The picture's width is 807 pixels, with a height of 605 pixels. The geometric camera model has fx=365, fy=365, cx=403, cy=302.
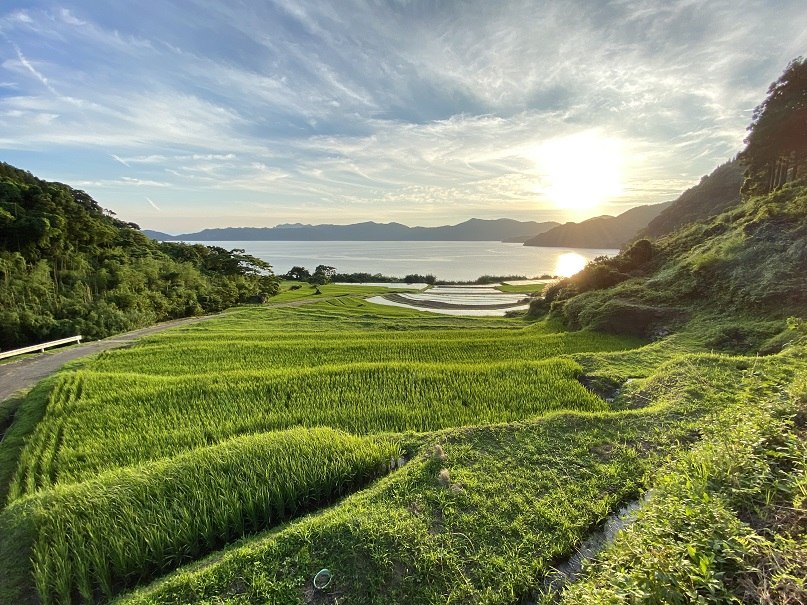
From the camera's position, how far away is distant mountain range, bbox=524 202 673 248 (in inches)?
4016

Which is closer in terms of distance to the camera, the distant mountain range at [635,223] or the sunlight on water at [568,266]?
the distant mountain range at [635,223]

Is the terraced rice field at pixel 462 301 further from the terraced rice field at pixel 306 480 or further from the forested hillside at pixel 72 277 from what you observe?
the terraced rice field at pixel 306 480

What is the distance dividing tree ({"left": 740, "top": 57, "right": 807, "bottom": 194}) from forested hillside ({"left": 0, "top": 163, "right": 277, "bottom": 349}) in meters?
37.5

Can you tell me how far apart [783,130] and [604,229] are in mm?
94307

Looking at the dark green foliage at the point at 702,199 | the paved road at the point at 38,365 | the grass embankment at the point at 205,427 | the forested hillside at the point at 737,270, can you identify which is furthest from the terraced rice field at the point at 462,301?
the paved road at the point at 38,365

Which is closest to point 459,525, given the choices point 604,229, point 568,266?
point 568,266

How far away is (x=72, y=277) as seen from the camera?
1912 cm

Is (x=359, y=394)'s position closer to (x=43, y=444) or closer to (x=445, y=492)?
(x=445, y=492)

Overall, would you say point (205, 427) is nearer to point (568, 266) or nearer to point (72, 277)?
point (72, 277)

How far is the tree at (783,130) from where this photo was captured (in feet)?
66.3

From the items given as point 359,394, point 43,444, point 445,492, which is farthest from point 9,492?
point 445,492

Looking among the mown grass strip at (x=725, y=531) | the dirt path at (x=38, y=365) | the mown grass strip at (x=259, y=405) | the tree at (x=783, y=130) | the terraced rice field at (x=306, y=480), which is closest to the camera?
the mown grass strip at (x=725, y=531)

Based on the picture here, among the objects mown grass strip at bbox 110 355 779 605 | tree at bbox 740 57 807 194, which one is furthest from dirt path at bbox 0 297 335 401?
tree at bbox 740 57 807 194

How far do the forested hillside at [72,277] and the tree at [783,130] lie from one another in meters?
37.5
